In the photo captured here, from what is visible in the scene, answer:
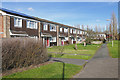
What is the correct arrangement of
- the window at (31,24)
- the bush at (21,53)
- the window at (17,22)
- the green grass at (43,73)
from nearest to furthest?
the green grass at (43,73) → the bush at (21,53) → the window at (17,22) → the window at (31,24)

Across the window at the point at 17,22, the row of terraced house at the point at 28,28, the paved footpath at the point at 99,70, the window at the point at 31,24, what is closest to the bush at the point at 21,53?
the row of terraced house at the point at 28,28

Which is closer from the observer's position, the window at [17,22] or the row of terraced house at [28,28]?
the row of terraced house at [28,28]

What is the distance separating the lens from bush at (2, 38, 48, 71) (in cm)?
572

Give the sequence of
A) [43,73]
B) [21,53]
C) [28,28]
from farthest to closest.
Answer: [28,28]
[21,53]
[43,73]

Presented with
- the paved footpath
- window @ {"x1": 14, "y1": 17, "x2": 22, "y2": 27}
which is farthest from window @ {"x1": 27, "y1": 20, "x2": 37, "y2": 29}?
the paved footpath

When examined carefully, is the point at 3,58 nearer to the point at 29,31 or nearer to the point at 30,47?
the point at 30,47

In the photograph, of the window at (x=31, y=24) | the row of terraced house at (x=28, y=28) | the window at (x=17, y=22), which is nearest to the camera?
the row of terraced house at (x=28, y=28)

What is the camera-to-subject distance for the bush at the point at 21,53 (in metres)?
5.72

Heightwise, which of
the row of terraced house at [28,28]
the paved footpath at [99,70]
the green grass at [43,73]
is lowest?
the paved footpath at [99,70]

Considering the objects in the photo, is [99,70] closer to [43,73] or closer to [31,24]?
[43,73]

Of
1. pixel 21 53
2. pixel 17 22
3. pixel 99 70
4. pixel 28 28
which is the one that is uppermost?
pixel 17 22

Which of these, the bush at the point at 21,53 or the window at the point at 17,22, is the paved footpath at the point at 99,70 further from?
the window at the point at 17,22

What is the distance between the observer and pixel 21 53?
6.52 metres

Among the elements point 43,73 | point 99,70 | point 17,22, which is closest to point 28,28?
point 17,22
